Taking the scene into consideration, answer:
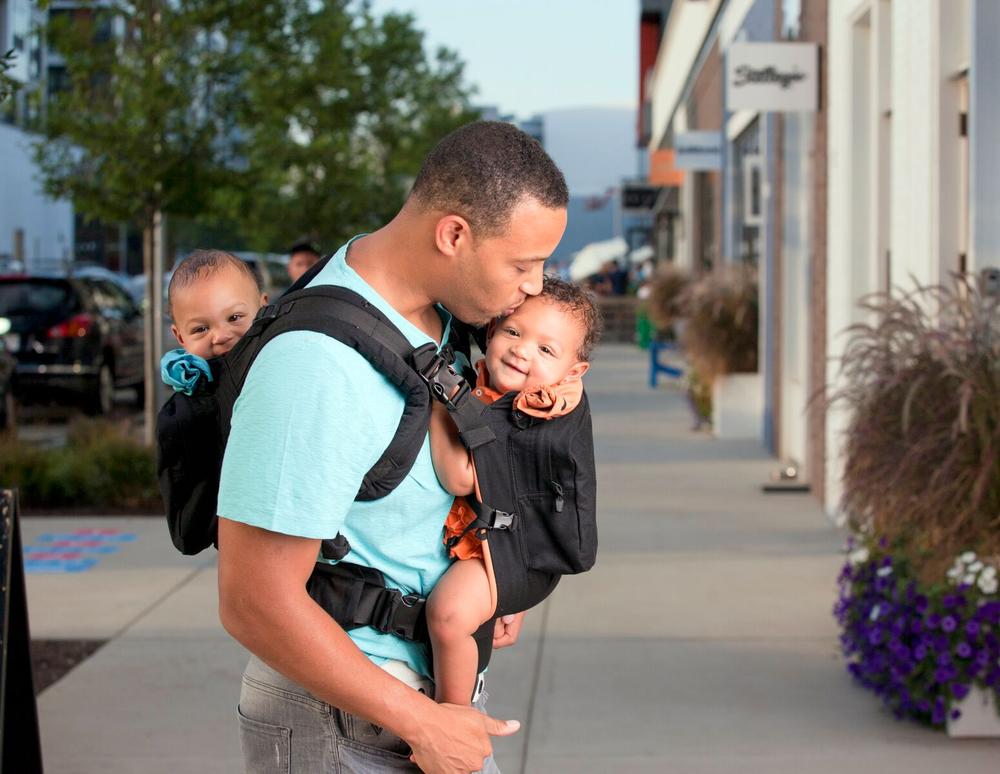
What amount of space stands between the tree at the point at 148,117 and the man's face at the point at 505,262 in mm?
9878

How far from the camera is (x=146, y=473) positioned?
10367 millimetres

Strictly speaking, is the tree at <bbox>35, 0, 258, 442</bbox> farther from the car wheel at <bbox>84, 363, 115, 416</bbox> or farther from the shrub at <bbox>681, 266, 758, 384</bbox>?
the shrub at <bbox>681, 266, 758, 384</bbox>

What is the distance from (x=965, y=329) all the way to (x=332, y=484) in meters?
3.83

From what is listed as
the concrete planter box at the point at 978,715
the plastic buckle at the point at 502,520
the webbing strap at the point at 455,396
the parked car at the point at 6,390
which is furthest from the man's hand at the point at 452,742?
the parked car at the point at 6,390

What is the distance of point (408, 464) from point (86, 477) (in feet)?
28.5

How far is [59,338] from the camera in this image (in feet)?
50.9

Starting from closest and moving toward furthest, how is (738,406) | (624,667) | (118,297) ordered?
(624,667)
(738,406)
(118,297)

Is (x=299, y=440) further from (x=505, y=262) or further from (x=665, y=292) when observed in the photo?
(x=665, y=292)

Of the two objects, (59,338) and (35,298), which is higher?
(35,298)

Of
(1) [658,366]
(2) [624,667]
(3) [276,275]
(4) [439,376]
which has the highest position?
(3) [276,275]

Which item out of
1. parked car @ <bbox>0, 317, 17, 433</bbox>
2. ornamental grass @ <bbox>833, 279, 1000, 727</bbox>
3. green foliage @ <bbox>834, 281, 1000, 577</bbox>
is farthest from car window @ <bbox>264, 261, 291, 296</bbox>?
ornamental grass @ <bbox>833, 279, 1000, 727</bbox>

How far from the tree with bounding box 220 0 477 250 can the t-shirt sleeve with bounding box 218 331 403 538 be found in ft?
37.8

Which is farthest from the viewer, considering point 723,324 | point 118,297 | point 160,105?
point 118,297

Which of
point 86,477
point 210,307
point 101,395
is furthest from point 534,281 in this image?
point 101,395
